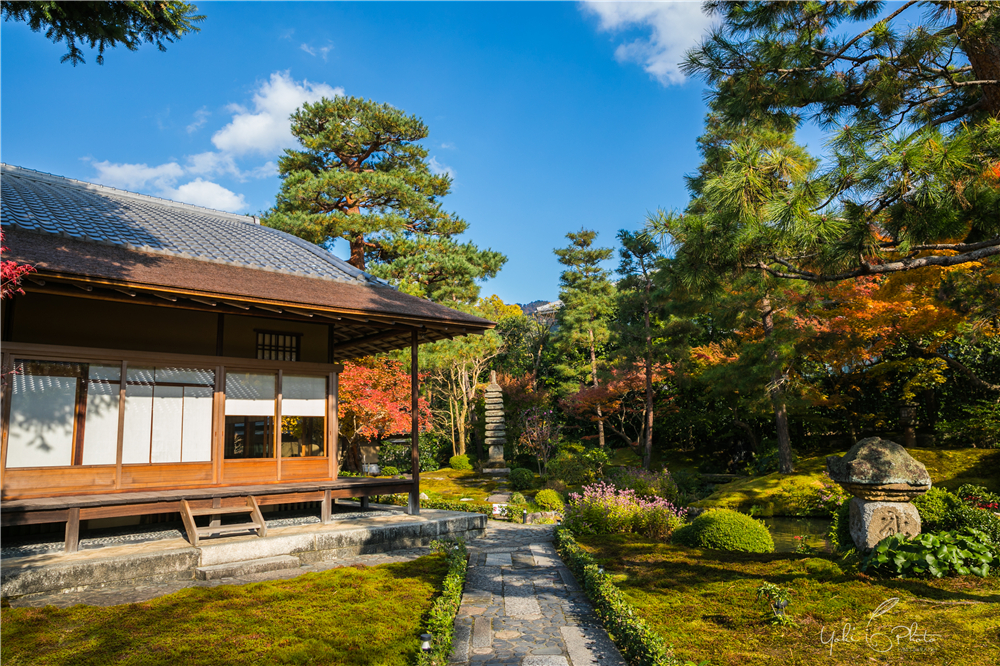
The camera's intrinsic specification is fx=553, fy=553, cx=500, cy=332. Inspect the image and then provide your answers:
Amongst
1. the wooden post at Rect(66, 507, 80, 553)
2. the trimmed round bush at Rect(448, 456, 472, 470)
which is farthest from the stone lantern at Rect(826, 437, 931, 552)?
the trimmed round bush at Rect(448, 456, 472, 470)

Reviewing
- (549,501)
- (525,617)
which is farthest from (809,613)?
(549,501)

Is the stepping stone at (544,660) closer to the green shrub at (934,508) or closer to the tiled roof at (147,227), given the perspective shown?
the green shrub at (934,508)

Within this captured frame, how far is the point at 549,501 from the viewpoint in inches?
565

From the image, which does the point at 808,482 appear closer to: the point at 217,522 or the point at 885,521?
the point at 885,521

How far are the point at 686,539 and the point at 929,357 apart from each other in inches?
453

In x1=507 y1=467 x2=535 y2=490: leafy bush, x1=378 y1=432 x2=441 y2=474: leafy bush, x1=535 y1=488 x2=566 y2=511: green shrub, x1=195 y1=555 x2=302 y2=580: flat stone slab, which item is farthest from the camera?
x1=378 y1=432 x2=441 y2=474: leafy bush

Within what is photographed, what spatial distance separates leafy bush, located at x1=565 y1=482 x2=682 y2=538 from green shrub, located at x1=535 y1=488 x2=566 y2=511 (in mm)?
2974

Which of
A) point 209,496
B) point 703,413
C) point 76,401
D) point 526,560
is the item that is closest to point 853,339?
point 703,413

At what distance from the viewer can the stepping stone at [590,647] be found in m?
4.54

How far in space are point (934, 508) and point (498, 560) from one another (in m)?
6.27

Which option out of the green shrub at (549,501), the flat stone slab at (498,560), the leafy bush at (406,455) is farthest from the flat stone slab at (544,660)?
the leafy bush at (406,455)

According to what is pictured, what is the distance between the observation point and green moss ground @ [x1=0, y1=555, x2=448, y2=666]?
454 cm

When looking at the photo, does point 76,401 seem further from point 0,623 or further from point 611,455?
point 611,455

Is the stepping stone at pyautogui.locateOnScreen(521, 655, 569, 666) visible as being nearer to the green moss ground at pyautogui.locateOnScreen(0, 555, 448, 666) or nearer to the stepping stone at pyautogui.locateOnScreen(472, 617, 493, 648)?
the stepping stone at pyautogui.locateOnScreen(472, 617, 493, 648)
